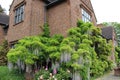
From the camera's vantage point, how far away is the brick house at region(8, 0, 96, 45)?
1734 cm

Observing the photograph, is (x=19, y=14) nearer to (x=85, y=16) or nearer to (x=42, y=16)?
(x=42, y=16)

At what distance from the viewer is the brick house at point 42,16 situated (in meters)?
17.3

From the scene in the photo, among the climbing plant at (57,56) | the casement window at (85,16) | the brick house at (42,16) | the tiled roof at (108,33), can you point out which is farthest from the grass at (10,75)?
the tiled roof at (108,33)

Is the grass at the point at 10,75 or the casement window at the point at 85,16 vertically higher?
the casement window at the point at 85,16

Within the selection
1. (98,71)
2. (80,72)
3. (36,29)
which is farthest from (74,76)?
(36,29)

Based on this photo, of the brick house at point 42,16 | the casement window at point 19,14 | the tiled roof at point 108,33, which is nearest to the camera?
the brick house at point 42,16

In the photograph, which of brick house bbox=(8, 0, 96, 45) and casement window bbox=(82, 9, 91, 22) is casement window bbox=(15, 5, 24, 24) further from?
casement window bbox=(82, 9, 91, 22)

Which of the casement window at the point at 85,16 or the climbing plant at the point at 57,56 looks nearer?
the climbing plant at the point at 57,56

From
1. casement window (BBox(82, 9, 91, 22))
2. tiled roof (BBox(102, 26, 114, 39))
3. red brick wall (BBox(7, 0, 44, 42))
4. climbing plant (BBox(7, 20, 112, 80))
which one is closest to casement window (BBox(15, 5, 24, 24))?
red brick wall (BBox(7, 0, 44, 42))

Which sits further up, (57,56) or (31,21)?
(31,21)

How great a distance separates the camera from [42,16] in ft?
61.1

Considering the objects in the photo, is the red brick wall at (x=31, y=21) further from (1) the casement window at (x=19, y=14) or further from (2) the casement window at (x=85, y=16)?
(2) the casement window at (x=85, y=16)

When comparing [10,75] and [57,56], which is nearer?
[57,56]

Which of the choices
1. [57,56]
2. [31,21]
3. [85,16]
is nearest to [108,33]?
[85,16]
